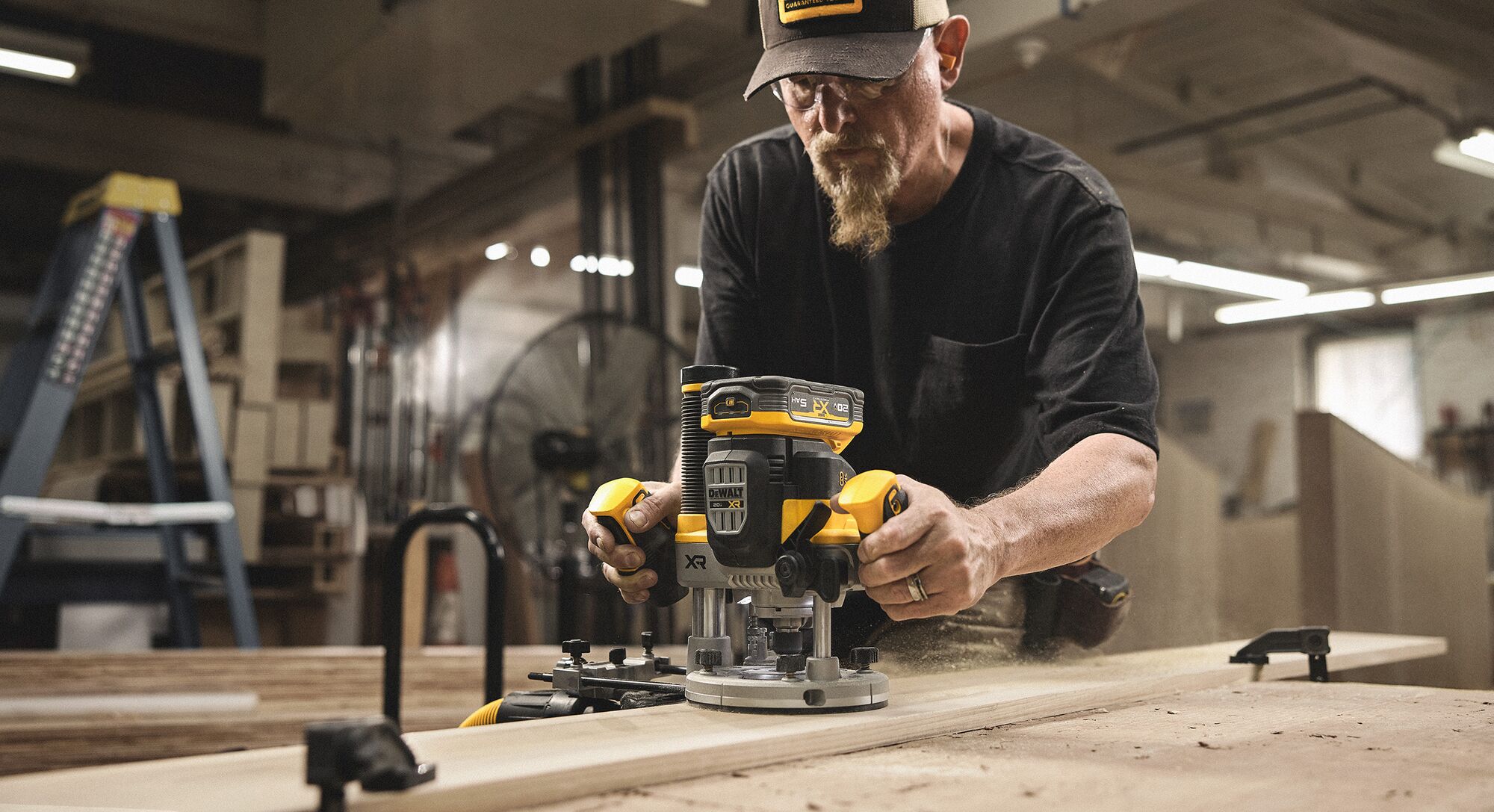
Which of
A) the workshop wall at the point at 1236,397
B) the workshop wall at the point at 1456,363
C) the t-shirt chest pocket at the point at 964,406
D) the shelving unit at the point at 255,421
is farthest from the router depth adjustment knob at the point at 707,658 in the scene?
the workshop wall at the point at 1236,397

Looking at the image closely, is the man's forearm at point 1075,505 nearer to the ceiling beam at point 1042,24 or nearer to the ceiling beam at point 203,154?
the ceiling beam at point 1042,24

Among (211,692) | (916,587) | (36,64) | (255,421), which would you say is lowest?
(211,692)

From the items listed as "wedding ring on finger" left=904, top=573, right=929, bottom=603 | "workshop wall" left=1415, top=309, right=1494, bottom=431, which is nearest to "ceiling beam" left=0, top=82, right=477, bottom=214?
"wedding ring on finger" left=904, top=573, right=929, bottom=603

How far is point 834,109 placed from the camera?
4.85 ft

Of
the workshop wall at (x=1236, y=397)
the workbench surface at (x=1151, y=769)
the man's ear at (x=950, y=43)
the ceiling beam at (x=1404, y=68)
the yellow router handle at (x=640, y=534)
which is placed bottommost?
the workbench surface at (x=1151, y=769)

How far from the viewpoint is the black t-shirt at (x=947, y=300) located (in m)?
1.53

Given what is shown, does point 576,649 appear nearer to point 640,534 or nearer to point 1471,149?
point 640,534

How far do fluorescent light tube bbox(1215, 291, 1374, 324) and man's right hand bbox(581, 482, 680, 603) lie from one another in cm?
924

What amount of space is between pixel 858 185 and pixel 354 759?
1074 millimetres

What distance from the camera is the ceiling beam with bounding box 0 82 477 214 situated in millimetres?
6605

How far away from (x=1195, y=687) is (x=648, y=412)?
2896mm

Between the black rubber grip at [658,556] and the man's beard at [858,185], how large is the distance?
567 millimetres

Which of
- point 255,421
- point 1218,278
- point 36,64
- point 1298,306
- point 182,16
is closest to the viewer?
point 255,421

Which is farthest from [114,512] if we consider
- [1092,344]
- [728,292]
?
[1092,344]
